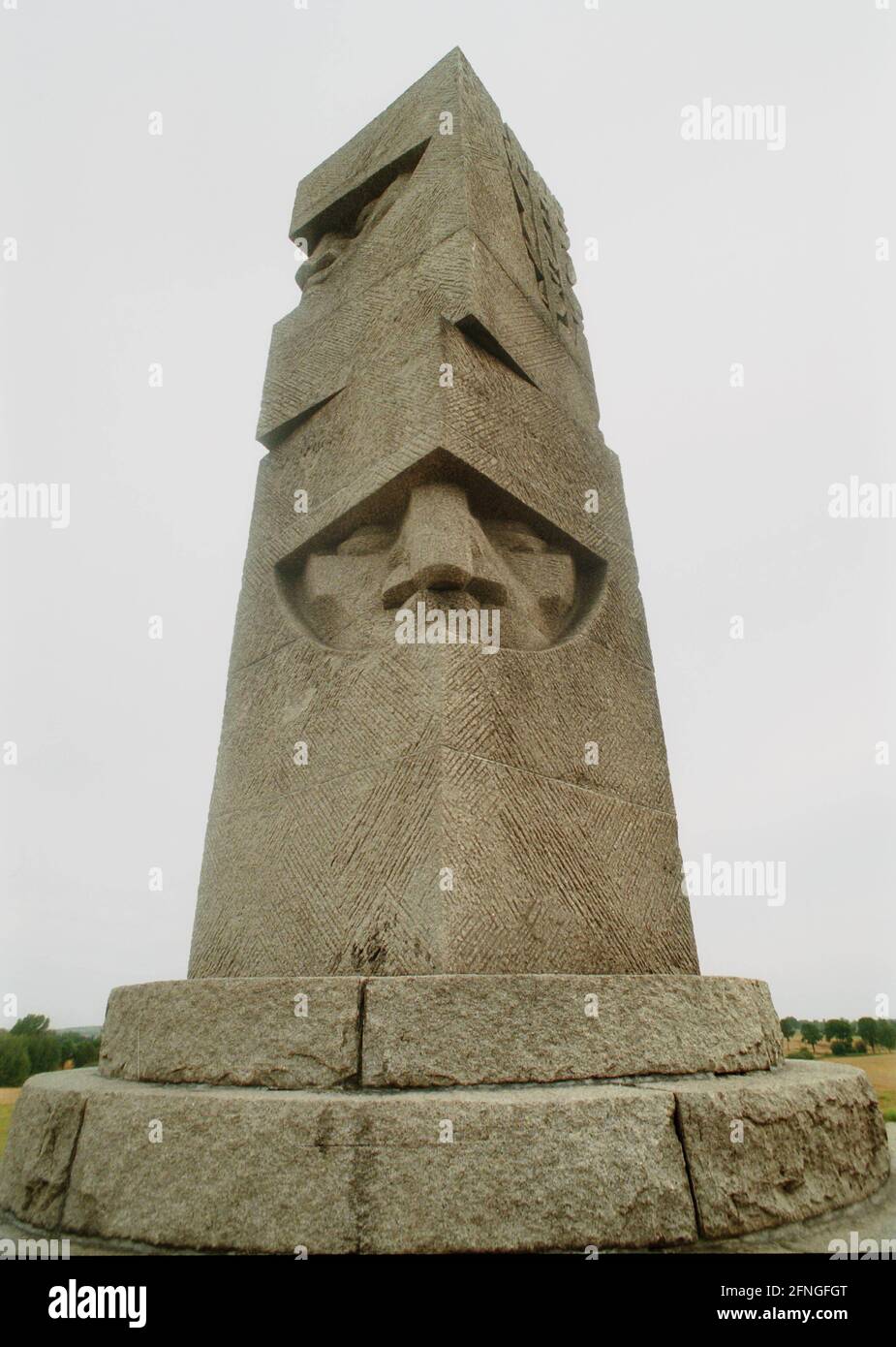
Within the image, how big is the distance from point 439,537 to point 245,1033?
2.10 meters

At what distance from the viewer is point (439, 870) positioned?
112 inches

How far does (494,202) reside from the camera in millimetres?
5023

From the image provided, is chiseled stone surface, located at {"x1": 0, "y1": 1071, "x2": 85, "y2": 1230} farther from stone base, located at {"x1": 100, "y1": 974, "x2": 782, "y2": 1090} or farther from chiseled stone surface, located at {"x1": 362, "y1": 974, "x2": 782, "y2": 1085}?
chiseled stone surface, located at {"x1": 362, "y1": 974, "x2": 782, "y2": 1085}

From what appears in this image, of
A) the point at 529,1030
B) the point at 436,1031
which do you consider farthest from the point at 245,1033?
the point at 529,1030

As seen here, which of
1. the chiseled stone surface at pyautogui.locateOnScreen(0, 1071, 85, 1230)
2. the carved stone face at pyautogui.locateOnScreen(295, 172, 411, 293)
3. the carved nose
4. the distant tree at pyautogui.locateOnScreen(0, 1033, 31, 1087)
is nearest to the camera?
the chiseled stone surface at pyautogui.locateOnScreen(0, 1071, 85, 1230)

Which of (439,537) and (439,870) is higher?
(439,537)

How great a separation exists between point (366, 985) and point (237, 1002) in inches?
18.6

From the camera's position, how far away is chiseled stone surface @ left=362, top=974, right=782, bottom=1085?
7.95ft

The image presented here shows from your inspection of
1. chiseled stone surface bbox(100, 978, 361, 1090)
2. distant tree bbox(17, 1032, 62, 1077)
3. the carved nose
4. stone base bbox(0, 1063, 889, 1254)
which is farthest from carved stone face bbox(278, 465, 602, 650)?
distant tree bbox(17, 1032, 62, 1077)

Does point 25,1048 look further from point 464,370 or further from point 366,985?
point 464,370

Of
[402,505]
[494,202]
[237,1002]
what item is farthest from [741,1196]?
[494,202]

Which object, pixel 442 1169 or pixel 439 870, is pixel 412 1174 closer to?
pixel 442 1169

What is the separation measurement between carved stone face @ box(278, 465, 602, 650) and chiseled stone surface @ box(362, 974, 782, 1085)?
160cm
